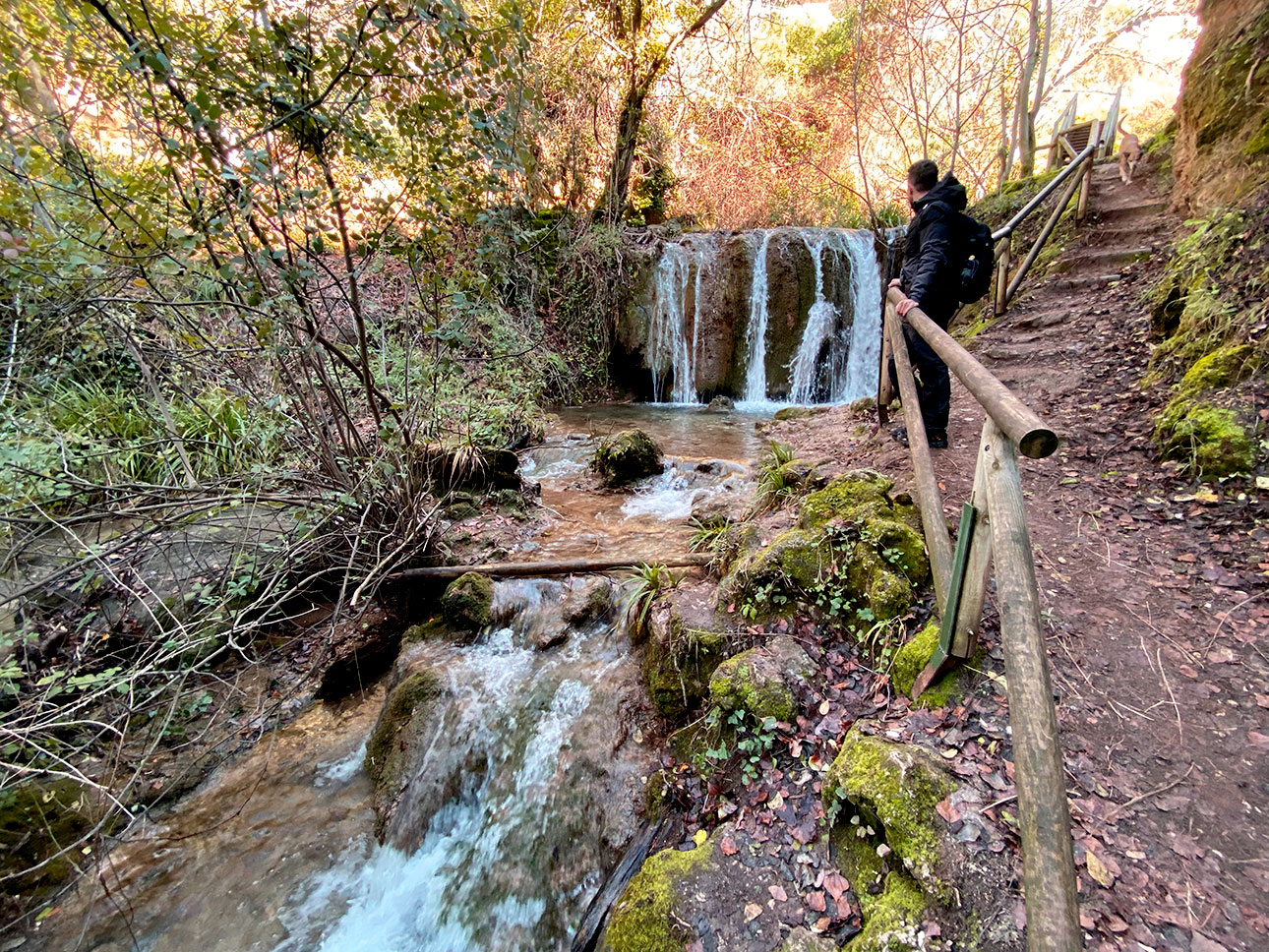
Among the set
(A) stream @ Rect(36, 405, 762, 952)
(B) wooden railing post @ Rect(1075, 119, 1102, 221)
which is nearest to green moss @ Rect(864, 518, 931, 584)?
(A) stream @ Rect(36, 405, 762, 952)

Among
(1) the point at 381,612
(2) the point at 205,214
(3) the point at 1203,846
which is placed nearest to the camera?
(3) the point at 1203,846

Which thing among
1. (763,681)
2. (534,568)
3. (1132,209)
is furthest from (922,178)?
(1132,209)

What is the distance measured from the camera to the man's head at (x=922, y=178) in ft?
13.2

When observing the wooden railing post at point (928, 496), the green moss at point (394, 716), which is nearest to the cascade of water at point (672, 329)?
the wooden railing post at point (928, 496)

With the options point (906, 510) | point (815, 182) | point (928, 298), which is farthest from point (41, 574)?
point (815, 182)

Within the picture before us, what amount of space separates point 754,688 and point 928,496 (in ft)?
4.35

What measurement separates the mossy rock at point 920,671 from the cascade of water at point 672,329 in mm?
11098

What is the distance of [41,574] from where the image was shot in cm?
323

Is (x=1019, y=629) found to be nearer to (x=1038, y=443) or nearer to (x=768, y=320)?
(x=1038, y=443)

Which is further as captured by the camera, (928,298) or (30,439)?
(928,298)

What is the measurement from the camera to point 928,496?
106 inches

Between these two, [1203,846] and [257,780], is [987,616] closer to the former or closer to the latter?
[1203,846]

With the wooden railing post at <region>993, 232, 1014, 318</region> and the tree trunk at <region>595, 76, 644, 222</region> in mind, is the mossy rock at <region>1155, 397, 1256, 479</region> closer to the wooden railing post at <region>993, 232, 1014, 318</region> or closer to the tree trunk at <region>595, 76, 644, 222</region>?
the wooden railing post at <region>993, 232, 1014, 318</region>

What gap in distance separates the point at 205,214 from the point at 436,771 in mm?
3475
